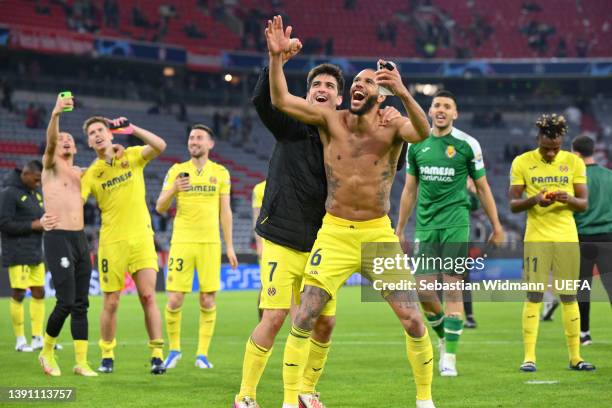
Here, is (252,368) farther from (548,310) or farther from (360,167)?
(548,310)

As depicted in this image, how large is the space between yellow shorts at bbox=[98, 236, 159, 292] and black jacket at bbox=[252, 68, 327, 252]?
2.93 m

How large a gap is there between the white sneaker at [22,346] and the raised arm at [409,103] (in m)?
7.35

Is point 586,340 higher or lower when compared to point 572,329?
lower

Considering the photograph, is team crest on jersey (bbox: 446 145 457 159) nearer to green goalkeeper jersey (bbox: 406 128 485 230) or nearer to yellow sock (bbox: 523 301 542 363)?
green goalkeeper jersey (bbox: 406 128 485 230)

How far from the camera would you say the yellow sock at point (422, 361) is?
7.21 m

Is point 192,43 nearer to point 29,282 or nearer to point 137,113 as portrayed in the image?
point 137,113

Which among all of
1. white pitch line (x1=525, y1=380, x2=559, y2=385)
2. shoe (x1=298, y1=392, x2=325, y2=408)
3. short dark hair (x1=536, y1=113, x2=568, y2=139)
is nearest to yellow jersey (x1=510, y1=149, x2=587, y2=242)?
short dark hair (x1=536, y1=113, x2=568, y2=139)

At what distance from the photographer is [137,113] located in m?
42.5

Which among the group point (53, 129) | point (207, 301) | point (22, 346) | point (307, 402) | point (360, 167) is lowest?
point (22, 346)

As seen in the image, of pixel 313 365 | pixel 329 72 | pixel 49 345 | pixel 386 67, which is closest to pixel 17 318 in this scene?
pixel 49 345

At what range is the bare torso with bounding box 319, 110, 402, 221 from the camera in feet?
23.5

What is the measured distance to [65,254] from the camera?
10.0m

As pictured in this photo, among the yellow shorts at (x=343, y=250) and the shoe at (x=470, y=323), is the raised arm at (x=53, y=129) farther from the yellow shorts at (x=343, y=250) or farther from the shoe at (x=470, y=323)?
the shoe at (x=470, y=323)

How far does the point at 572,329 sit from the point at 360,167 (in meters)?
3.93
